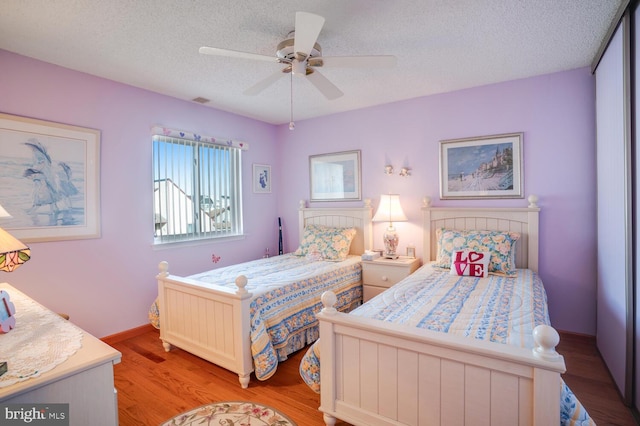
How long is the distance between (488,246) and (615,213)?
2.87 feet

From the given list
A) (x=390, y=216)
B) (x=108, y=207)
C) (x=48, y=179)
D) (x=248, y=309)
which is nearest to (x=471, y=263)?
(x=390, y=216)

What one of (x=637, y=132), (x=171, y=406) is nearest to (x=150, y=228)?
(x=171, y=406)

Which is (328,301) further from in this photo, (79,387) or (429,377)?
(79,387)

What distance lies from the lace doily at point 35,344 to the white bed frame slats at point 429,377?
1.13 m

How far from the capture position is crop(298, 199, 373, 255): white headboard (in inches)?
154

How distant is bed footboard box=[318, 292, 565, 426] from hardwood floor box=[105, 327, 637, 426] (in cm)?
38

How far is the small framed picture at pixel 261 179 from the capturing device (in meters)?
4.39

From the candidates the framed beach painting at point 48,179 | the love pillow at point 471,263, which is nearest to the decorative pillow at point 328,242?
the love pillow at point 471,263

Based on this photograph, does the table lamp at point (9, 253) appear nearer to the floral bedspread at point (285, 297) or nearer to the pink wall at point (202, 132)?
the floral bedspread at point (285, 297)

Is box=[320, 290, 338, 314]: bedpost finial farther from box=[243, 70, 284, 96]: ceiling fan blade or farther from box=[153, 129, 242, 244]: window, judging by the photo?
box=[153, 129, 242, 244]: window

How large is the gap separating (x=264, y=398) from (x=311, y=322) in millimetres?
751

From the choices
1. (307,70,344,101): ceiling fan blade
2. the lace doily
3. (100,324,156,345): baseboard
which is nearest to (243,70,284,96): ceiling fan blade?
(307,70,344,101): ceiling fan blade

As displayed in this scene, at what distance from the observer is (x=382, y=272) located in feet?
11.0

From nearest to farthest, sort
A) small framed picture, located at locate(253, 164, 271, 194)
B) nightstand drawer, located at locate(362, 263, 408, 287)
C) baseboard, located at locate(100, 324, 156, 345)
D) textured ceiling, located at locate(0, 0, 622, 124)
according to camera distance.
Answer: textured ceiling, located at locate(0, 0, 622, 124)
baseboard, located at locate(100, 324, 156, 345)
nightstand drawer, located at locate(362, 263, 408, 287)
small framed picture, located at locate(253, 164, 271, 194)
